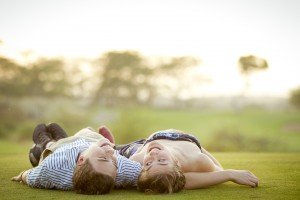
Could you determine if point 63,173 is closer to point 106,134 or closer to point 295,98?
point 106,134

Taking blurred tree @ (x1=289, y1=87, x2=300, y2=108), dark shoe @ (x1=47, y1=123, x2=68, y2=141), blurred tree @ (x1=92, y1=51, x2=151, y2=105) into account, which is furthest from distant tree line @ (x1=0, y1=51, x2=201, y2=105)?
dark shoe @ (x1=47, y1=123, x2=68, y2=141)

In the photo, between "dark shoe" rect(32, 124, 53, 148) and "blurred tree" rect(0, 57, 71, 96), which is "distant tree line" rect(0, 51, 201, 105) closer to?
"blurred tree" rect(0, 57, 71, 96)

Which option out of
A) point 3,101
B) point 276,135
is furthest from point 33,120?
point 276,135

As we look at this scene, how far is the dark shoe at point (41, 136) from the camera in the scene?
5.11 meters

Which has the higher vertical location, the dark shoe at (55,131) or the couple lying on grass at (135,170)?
the dark shoe at (55,131)

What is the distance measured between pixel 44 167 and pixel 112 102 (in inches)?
517

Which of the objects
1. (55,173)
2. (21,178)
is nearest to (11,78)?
(21,178)

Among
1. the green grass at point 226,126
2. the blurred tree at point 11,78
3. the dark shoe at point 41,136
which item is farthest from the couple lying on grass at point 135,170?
the blurred tree at point 11,78

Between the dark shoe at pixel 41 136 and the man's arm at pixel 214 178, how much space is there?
1956 millimetres

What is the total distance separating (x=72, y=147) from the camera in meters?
4.09

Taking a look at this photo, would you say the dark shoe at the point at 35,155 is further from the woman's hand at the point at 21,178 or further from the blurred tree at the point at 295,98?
the blurred tree at the point at 295,98

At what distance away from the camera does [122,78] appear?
18609mm

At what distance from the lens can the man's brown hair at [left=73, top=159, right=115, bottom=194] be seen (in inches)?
135

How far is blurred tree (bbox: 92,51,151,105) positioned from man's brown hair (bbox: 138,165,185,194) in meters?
13.1
